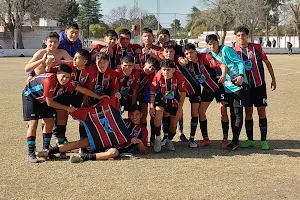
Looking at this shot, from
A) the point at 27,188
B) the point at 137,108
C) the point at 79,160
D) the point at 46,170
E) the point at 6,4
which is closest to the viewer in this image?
the point at 27,188

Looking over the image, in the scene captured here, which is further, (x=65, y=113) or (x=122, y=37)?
(x=122, y=37)

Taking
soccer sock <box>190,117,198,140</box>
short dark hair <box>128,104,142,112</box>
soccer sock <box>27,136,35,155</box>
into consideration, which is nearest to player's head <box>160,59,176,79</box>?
short dark hair <box>128,104,142,112</box>

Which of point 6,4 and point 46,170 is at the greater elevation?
point 6,4

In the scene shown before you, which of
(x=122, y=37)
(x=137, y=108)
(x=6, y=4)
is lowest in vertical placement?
(x=137, y=108)

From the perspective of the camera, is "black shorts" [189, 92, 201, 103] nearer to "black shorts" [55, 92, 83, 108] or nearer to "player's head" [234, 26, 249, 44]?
"player's head" [234, 26, 249, 44]

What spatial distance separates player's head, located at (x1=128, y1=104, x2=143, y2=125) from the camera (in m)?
7.59

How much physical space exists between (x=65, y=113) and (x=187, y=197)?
2.82 m

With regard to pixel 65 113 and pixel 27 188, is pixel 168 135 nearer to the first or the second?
pixel 65 113

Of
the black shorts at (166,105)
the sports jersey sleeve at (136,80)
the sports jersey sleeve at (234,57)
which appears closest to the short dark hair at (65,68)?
the sports jersey sleeve at (136,80)

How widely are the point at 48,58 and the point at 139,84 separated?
172cm

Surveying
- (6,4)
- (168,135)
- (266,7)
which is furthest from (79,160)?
(266,7)

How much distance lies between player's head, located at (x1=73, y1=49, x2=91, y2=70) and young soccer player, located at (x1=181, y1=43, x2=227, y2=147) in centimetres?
163

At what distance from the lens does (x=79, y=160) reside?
669 cm

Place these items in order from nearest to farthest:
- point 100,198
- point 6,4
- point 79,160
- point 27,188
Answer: point 100,198 → point 27,188 → point 79,160 → point 6,4
